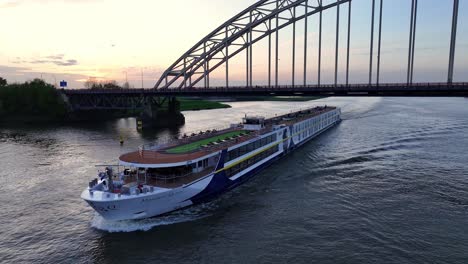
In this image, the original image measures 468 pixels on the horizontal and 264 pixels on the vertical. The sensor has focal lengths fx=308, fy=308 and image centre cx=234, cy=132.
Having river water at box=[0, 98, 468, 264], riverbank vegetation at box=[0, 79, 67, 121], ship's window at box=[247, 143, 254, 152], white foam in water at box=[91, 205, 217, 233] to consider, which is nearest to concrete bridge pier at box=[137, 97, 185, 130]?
riverbank vegetation at box=[0, 79, 67, 121]

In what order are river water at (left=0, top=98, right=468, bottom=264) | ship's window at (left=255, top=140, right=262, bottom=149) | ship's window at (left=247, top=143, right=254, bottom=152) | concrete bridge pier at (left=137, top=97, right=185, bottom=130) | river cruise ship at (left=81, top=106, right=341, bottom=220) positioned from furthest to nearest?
concrete bridge pier at (left=137, top=97, right=185, bottom=130) → ship's window at (left=255, top=140, right=262, bottom=149) → ship's window at (left=247, top=143, right=254, bottom=152) → river cruise ship at (left=81, top=106, right=341, bottom=220) → river water at (left=0, top=98, right=468, bottom=264)

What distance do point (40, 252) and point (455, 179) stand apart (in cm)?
3186

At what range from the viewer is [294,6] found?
6362 centimetres

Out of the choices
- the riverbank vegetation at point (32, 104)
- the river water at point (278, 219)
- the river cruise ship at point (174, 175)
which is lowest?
the river water at point (278, 219)

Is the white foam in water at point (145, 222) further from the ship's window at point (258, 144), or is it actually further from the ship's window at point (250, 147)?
the ship's window at point (258, 144)

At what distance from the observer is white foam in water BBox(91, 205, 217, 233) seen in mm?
18266

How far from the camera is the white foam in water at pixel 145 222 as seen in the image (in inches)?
719

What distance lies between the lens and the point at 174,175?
2086 centimetres

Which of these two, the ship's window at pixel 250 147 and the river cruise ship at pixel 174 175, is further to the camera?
the ship's window at pixel 250 147

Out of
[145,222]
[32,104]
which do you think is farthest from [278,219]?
[32,104]

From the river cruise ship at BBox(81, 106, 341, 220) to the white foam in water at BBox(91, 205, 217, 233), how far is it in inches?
15.1

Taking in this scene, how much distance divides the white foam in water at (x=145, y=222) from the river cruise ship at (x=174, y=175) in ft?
1.26

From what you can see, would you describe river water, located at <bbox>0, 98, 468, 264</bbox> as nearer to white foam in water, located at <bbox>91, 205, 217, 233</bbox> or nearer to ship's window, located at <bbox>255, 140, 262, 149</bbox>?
white foam in water, located at <bbox>91, 205, 217, 233</bbox>

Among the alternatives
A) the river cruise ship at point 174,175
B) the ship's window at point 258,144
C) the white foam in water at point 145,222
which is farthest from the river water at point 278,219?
the ship's window at point 258,144
